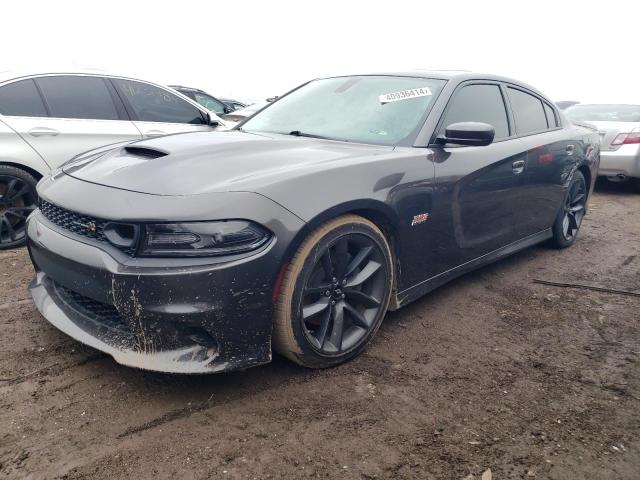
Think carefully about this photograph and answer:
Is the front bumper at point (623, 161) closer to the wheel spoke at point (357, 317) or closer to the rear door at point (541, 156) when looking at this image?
the rear door at point (541, 156)

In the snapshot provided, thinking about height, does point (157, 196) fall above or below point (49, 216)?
above

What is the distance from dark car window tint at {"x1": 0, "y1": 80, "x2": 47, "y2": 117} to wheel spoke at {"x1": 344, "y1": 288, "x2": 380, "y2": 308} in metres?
3.29

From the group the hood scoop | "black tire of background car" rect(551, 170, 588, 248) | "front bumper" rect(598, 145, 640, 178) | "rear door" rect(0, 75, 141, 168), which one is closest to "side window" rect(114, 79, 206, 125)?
"rear door" rect(0, 75, 141, 168)

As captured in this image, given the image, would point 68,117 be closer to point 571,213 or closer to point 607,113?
point 571,213

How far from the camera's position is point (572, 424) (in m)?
2.15

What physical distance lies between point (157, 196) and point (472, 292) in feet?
7.78

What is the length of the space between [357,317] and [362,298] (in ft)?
0.32

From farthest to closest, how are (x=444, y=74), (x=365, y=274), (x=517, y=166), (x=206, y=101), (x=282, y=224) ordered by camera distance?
(x=206, y=101), (x=517, y=166), (x=444, y=74), (x=365, y=274), (x=282, y=224)

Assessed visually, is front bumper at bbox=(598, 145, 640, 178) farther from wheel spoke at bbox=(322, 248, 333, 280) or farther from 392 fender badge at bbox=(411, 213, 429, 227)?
wheel spoke at bbox=(322, 248, 333, 280)

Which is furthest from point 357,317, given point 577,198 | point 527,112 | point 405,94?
point 577,198

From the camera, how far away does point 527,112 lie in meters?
3.97

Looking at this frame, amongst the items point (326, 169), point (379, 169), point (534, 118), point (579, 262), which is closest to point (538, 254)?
point (579, 262)

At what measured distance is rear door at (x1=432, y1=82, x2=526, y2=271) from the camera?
2957mm

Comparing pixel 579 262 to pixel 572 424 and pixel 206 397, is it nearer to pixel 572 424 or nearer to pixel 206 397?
pixel 572 424
